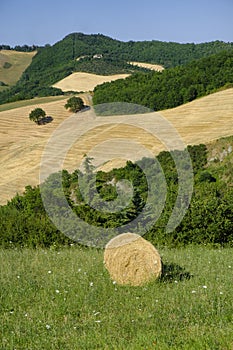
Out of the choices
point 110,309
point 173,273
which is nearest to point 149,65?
point 173,273

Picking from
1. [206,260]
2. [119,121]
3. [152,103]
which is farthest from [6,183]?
[206,260]

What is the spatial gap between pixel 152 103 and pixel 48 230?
3044 inches

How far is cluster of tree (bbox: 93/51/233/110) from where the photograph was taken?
9012 centimetres

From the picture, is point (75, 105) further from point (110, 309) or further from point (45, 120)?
point (110, 309)

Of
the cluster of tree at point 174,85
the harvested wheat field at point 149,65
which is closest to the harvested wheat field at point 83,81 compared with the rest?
the cluster of tree at point 174,85

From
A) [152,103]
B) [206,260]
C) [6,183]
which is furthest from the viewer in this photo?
[152,103]

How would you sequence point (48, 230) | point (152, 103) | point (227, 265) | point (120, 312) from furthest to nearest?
point (152, 103), point (48, 230), point (227, 265), point (120, 312)

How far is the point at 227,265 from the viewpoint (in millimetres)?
10883

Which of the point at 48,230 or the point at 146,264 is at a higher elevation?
the point at 146,264

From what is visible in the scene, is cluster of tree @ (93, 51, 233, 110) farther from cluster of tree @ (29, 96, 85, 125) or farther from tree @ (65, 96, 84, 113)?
cluster of tree @ (29, 96, 85, 125)

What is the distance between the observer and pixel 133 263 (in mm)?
9625

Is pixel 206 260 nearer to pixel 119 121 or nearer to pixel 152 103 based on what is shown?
pixel 119 121

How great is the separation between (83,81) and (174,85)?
159 feet

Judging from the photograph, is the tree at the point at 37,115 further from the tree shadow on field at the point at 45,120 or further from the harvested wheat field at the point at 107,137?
the harvested wheat field at the point at 107,137
